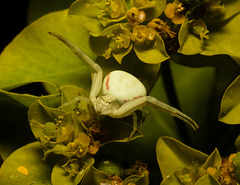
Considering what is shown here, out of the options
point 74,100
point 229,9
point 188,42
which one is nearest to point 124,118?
point 74,100

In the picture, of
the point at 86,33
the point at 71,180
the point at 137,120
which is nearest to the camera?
the point at 71,180

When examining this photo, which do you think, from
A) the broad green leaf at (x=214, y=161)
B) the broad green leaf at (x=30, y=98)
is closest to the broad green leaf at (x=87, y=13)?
the broad green leaf at (x=30, y=98)

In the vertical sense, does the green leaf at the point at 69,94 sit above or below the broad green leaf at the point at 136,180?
above

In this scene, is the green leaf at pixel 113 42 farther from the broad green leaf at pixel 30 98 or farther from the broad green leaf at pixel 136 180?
the broad green leaf at pixel 136 180

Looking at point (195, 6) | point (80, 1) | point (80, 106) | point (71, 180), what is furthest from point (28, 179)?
point (195, 6)

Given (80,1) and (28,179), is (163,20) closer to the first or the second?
(80,1)

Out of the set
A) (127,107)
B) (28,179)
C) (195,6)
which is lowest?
(28,179)

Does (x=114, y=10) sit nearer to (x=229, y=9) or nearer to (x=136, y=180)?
(x=229, y=9)
